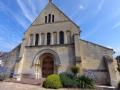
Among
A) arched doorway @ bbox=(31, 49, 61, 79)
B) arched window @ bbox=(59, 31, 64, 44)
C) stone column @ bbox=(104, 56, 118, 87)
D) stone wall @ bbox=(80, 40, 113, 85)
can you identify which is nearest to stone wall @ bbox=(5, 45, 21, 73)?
arched doorway @ bbox=(31, 49, 61, 79)

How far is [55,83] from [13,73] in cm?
999

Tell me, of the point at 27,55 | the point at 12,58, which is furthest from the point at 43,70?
the point at 12,58

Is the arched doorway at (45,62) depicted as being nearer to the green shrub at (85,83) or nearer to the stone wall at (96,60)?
the stone wall at (96,60)

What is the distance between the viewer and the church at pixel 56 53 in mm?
15836

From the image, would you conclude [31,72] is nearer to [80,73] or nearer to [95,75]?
[80,73]

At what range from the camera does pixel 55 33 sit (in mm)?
19250

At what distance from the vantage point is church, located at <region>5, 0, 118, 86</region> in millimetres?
15836

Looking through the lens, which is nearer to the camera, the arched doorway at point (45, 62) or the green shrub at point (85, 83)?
the green shrub at point (85, 83)

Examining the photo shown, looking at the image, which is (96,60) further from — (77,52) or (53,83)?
(53,83)

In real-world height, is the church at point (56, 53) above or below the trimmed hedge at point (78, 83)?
above

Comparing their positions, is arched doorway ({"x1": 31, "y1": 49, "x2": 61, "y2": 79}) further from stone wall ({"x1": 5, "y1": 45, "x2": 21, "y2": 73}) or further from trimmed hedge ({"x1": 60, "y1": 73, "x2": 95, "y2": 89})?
trimmed hedge ({"x1": 60, "y1": 73, "x2": 95, "y2": 89})

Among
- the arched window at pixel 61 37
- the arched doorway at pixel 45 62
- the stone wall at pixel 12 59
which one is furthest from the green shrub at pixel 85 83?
the stone wall at pixel 12 59

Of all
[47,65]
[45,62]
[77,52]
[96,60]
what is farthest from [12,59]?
[96,60]

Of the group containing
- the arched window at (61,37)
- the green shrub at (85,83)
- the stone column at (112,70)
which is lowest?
the green shrub at (85,83)
